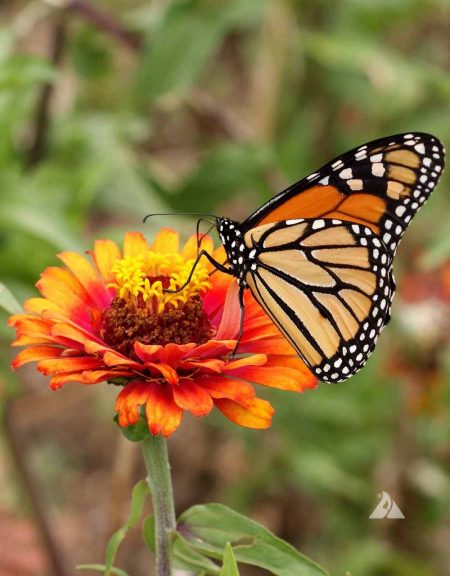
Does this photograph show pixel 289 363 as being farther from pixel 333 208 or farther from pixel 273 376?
pixel 333 208

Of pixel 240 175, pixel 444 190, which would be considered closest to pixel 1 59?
pixel 240 175

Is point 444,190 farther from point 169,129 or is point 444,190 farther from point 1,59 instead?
point 1,59

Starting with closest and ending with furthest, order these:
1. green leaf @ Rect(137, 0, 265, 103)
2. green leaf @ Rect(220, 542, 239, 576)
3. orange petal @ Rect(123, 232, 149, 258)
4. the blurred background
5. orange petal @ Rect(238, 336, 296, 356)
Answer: green leaf @ Rect(220, 542, 239, 576)
orange petal @ Rect(238, 336, 296, 356)
orange petal @ Rect(123, 232, 149, 258)
the blurred background
green leaf @ Rect(137, 0, 265, 103)

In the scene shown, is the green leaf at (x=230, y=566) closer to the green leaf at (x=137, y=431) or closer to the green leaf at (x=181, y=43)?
the green leaf at (x=137, y=431)

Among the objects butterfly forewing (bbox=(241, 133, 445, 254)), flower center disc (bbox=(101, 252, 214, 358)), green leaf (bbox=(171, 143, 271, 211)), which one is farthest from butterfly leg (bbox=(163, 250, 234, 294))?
green leaf (bbox=(171, 143, 271, 211))

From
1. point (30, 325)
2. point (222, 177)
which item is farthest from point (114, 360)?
point (222, 177)

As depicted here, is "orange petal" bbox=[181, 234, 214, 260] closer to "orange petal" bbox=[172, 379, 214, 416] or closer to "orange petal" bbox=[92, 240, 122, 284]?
"orange petal" bbox=[92, 240, 122, 284]
